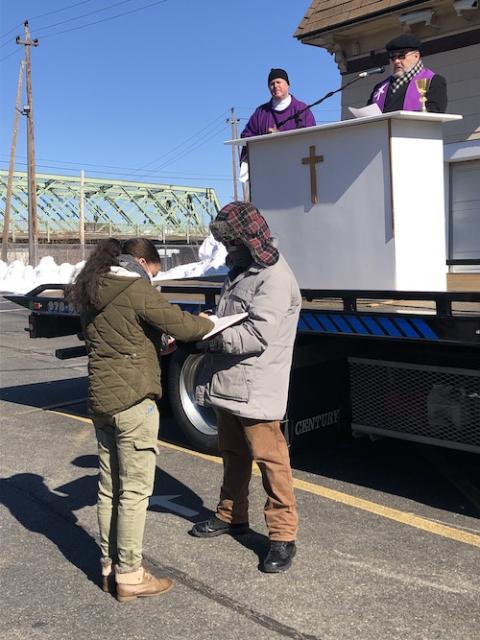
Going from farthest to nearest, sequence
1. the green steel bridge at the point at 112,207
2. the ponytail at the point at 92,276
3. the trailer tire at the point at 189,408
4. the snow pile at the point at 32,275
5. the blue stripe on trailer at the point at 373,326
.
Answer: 1. the green steel bridge at the point at 112,207
2. the snow pile at the point at 32,275
3. the trailer tire at the point at 189,408
4. the blue stripe on trailer at the point at 373,326
5. the ponytail at the point at 92,276

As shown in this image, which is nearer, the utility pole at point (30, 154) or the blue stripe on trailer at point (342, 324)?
the blue stripe on trailer at point (342, 324)

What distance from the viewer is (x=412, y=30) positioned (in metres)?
8.00

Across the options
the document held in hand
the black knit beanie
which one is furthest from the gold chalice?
the document held in hand

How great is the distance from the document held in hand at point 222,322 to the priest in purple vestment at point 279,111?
2.60 m

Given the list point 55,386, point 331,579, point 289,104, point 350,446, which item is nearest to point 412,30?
point 289,104

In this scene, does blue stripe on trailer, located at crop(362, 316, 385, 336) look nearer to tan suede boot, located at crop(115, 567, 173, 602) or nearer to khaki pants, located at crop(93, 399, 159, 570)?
khaki pants, located at crop(93, 399, 159, 570)

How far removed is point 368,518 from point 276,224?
2.09 metres

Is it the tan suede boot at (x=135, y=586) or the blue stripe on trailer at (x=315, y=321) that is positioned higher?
the blue stripe on trailer at (x=315, y=321)

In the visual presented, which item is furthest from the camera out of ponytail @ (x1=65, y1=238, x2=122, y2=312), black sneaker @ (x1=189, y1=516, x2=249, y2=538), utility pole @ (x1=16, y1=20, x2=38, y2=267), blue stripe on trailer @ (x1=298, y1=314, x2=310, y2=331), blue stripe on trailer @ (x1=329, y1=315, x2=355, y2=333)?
utility pole @ (x1=16, y1=20, x2=38, y2=267)

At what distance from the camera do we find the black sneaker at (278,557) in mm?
3467

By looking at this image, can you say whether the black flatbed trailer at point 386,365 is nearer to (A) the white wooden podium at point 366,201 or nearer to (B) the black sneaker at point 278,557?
(A) the white wooden podium at point 366,201

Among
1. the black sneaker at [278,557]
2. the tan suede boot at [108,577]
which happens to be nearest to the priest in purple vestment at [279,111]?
the black sneaker at [278,557]

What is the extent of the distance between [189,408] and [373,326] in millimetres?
2025

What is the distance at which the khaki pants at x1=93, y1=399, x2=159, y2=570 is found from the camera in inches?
127
